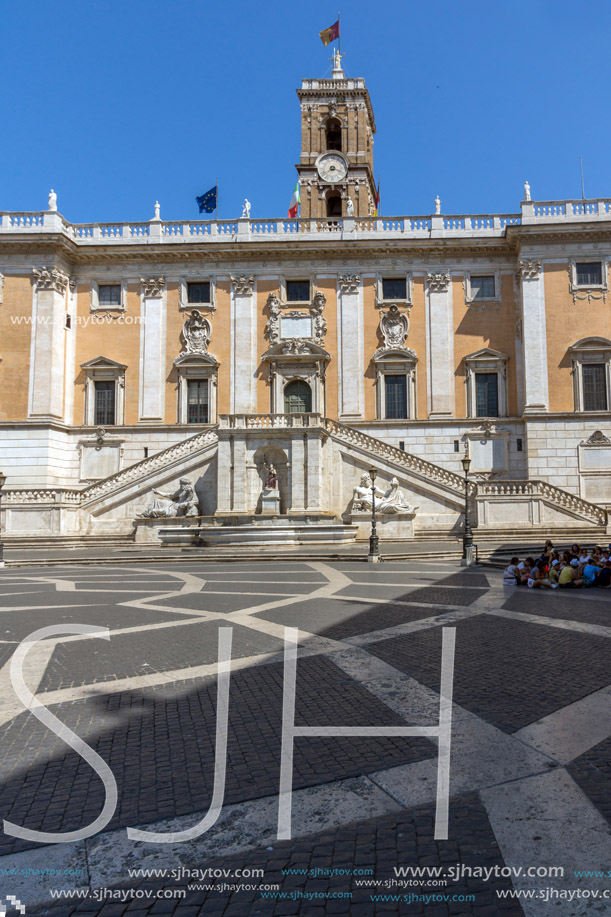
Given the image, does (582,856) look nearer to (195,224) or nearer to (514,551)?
(514,551)

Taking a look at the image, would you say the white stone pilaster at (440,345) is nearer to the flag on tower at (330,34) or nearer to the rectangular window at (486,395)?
the rectangular window at (486,395)

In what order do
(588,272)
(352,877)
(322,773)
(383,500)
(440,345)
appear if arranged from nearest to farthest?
(352,877), (322,773), (383,500), (588,272), (440,345)

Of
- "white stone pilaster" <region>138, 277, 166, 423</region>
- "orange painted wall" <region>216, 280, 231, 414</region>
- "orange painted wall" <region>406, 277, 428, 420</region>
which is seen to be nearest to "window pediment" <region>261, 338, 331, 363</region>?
"orange painted wall" <region>216, 280, 231, 414</region>

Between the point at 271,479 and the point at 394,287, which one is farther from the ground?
the point at 394,287

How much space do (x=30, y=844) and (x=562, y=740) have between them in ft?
13.1

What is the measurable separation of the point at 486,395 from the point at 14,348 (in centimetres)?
2614

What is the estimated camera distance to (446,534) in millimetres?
28016

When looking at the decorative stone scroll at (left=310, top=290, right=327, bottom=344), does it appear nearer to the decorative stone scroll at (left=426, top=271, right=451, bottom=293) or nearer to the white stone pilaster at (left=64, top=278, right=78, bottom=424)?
the decorative stone scroll at (left=426, top=271, right=451, bottom=293)

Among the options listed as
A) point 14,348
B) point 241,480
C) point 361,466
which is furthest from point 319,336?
point 14,348

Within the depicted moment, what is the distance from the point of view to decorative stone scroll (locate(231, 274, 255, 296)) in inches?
1416

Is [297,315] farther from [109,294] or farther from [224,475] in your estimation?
[224,475]

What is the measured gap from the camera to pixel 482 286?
35.7 m

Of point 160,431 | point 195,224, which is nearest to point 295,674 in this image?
point 160,431

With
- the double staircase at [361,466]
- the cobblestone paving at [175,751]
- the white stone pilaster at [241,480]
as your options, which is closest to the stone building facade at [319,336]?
the double staircase at [361,466]
